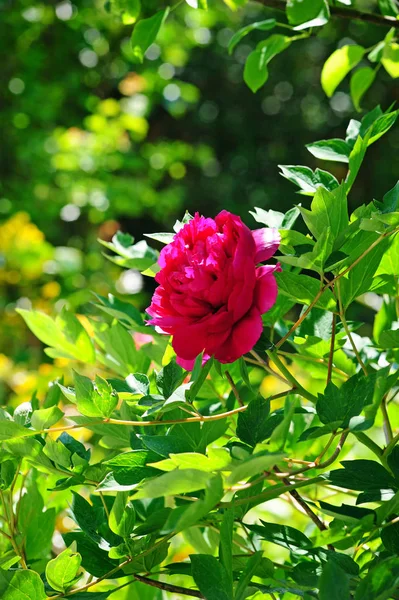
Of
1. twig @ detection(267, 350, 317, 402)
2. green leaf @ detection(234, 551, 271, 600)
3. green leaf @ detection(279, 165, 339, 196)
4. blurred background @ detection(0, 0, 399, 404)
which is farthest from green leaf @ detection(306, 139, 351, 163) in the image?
blurred background @ detection(0, 0, 399, 404)

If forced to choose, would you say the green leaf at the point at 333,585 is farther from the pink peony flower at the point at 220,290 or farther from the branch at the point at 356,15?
the branch at the point at 356,15

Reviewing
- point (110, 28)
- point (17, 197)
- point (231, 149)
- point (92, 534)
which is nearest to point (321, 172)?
point (92, 534)

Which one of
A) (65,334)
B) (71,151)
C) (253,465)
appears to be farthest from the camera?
(71,151)

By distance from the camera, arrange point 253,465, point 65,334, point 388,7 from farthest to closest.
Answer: point 388,7, point 65,334, point 253,465

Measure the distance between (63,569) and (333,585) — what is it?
0.45ft

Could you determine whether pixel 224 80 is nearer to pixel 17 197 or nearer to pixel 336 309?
pixel 17 197

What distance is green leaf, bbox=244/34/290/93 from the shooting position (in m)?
0.60

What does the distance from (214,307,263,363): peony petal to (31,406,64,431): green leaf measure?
0.08m

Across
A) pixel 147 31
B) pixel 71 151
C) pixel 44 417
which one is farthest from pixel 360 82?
pixel 71 151

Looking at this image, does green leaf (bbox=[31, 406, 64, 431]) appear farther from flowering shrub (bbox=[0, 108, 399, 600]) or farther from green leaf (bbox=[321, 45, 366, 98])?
green leaf (bbox=[321, 45, 366, 98])

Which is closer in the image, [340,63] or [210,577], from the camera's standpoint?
[210,577]

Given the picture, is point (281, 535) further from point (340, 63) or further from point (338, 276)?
point (340, 63)

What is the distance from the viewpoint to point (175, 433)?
395 millimetres

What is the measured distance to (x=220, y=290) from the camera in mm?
355
